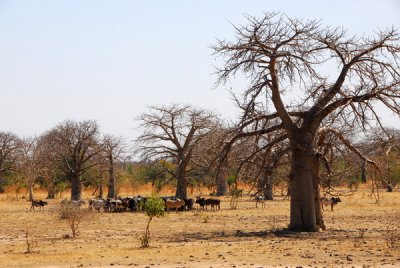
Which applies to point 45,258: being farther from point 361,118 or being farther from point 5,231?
point 361,118

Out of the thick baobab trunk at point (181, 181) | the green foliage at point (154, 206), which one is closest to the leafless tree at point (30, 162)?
the thick baobab trunk at point (181, 181)

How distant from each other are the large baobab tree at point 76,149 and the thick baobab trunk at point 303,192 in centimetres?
3159

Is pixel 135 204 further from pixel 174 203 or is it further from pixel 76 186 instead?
pixel 76 186

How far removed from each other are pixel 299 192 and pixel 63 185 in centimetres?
4328

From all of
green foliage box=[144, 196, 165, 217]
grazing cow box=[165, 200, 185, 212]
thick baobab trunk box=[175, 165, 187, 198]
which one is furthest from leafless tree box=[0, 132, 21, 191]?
green foliage box=[144, 196, 165, 217]

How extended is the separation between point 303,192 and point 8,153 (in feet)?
150

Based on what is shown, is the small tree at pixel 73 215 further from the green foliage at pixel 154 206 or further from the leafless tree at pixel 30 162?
the leafless tree at pixel 30 162

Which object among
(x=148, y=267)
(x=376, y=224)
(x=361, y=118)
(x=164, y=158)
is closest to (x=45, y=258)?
(x=148, y=267)

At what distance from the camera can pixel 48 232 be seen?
2306 cm

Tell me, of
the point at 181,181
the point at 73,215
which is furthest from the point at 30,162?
the point at 73,215

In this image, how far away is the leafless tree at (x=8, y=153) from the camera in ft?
201

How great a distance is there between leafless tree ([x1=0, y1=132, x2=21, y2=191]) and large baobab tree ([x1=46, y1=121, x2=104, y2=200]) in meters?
8.55

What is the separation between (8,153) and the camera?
61406mm

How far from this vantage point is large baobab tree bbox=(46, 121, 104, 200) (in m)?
51.4
